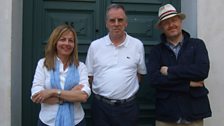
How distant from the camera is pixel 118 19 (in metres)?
4.27

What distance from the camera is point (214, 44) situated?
16.1 feet

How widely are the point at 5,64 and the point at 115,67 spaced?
1.21 m

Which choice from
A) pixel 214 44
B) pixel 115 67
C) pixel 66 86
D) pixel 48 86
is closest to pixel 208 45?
pixel 214 44

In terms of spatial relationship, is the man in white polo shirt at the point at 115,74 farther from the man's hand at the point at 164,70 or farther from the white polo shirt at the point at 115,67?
the man's hand at the point at 164,70

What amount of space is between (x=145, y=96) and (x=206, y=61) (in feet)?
3.88

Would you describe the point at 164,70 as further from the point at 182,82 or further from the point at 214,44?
the point at 214,44

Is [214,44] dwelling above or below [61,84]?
above

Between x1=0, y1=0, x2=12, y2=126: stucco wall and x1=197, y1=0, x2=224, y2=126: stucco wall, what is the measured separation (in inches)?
85.9

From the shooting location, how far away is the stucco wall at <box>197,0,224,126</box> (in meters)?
4.90

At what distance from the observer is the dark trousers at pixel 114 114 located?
166 inches

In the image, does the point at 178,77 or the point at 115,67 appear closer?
the point at 178,77

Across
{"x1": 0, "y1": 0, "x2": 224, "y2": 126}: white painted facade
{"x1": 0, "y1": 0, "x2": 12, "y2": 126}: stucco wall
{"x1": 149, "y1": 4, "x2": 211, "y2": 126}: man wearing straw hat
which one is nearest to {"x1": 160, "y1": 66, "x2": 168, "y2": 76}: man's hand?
{"x1": 149, "y1": 4, "x2": 211, "y2": 126}: man wearing straw hat

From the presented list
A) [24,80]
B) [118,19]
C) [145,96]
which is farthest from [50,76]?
[145,96]

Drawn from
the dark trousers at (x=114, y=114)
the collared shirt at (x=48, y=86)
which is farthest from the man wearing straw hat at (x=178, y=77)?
the collared shirt at (x=48, y=86)
